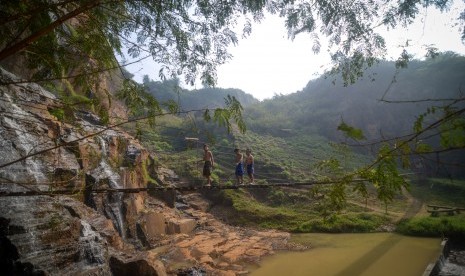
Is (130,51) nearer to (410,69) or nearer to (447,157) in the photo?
(447,157)

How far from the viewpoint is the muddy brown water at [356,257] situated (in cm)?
1007

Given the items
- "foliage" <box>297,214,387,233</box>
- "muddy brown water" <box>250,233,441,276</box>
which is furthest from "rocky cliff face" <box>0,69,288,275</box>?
"foliage" <box>297,214,387,233</box>

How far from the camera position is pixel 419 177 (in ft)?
79.4

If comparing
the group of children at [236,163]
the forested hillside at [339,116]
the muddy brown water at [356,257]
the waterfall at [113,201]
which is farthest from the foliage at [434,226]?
the waterfall at [113,201]

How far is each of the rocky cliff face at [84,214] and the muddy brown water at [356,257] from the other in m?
0.94

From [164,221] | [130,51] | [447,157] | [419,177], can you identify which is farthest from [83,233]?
[447,157]

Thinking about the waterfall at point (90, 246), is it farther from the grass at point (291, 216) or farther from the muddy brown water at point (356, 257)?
the grass at point (291, 216)

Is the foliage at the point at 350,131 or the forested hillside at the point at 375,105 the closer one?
the foliage at the point at 350,131

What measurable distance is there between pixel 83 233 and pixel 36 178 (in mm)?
1902

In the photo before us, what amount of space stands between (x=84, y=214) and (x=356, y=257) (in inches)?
366

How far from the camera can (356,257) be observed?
11367 millimetres

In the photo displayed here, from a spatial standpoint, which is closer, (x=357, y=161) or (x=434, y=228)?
(x=434, y=228)

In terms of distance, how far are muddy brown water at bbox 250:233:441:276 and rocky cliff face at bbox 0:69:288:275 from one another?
0.94m

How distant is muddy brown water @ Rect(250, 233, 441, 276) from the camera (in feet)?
33.0
